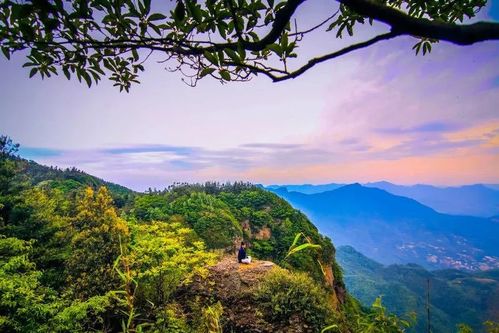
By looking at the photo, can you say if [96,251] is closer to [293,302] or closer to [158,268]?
[158,268]

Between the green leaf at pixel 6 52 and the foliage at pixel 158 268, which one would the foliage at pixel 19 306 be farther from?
the green leaf at pixel 6 52

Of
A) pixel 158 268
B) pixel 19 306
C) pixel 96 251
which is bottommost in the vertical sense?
pixel 19 306

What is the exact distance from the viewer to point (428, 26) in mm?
1141

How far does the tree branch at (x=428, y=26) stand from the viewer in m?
1.08

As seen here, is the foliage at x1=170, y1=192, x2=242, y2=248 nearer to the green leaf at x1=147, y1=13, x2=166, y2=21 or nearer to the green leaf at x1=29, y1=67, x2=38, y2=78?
the green leaf at x1=29, y1=67, x2=38, y2=78

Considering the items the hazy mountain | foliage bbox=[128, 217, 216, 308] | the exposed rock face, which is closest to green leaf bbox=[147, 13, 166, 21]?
foliage bbox=[128, 217, 216, 308]

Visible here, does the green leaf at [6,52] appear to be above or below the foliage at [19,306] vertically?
above

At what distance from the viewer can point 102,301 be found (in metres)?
8.24

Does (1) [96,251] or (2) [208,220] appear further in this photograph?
(2) [208,220]

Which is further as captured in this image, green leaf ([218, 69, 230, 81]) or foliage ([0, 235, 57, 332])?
foliage ([0, 235, 57, 332])

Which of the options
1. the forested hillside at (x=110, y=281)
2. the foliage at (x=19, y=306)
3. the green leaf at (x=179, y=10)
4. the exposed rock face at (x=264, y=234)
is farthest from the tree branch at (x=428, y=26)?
the exposed rock face at (x=264, y=234)

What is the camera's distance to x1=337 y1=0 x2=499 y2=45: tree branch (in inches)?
42.6

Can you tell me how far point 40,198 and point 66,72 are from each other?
1364 centimetres

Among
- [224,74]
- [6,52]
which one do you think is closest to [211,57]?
[224,74]
